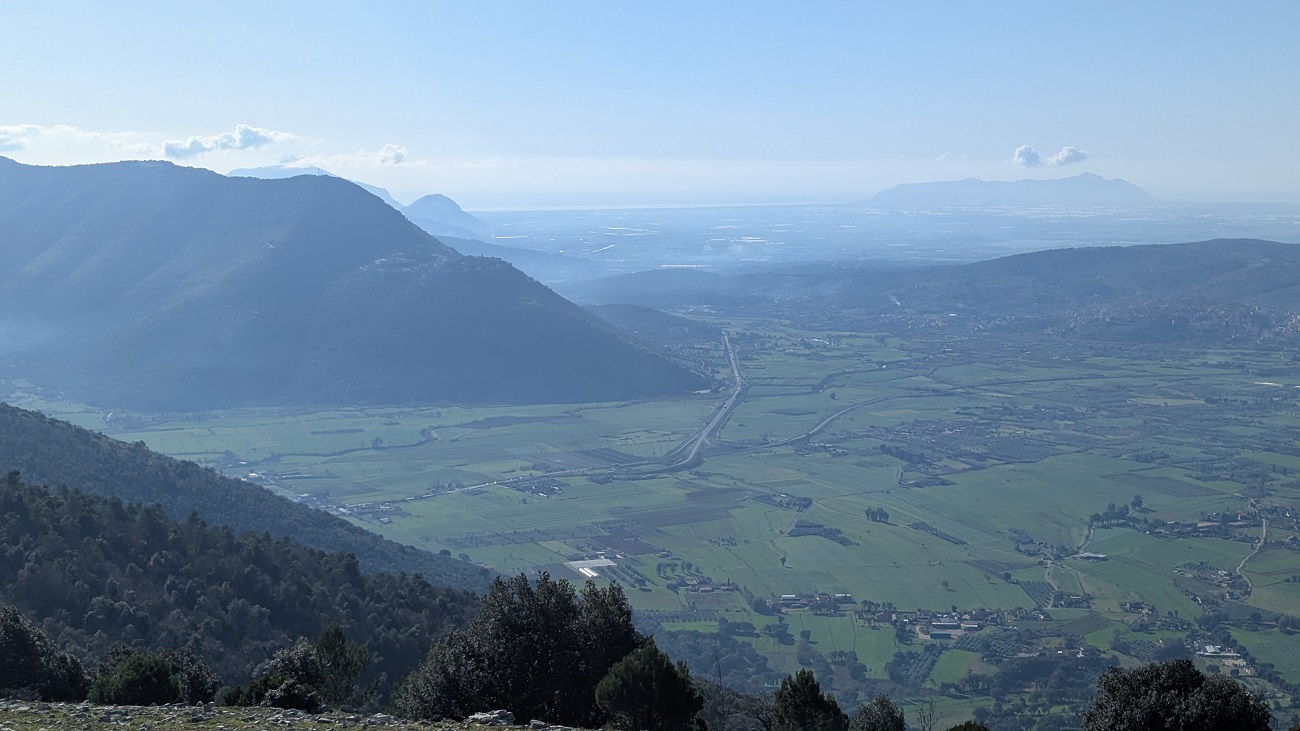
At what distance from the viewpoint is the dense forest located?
28031mm

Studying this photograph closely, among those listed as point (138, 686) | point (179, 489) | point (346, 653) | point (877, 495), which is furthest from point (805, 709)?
point (877, 495)

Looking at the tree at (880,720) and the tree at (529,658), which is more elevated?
the tree at (529,658)

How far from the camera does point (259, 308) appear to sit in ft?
368

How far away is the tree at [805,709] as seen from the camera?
59.2 ft

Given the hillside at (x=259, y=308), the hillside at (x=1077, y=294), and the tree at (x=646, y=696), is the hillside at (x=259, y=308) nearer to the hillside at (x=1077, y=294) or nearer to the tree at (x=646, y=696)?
the hillside at (x=1077, y=294)

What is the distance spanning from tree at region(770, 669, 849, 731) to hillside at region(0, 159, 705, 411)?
3446 inches

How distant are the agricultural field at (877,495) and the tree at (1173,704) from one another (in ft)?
66.0

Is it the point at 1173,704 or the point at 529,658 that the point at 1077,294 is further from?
the point at 529,658

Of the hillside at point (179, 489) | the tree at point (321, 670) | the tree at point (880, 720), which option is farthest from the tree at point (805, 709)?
the hillside at point (179, 489)

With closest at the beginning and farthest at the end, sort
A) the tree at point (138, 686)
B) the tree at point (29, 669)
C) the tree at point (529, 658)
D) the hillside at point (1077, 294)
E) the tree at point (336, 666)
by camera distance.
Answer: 1. the tree at point (138, 686)
2. the tree at point (29, 669)
3. the tree at point (529, 658)
4. the tree at point (336, 666)
5. the hillside at point (1077, 294)

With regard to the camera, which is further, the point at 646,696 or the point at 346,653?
the point at 346,653

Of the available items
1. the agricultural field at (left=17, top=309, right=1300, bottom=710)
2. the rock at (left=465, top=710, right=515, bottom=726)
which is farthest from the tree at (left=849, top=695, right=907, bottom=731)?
the agricultural field at (left=17, top=309, right=1300, bottom=710)

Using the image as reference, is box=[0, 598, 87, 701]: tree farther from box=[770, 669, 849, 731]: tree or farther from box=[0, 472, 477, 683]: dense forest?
box=[770, 669, 849, 731]: tree

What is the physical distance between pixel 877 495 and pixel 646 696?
52.9m
